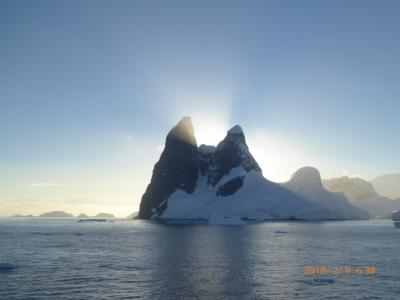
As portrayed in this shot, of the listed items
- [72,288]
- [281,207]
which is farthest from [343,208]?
[72,288]

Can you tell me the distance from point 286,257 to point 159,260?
56.7 feet

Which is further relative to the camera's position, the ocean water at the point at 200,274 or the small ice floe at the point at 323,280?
the small ice floe at the point at 323,280

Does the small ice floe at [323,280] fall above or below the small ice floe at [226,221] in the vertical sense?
below

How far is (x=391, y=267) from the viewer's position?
4566cm
